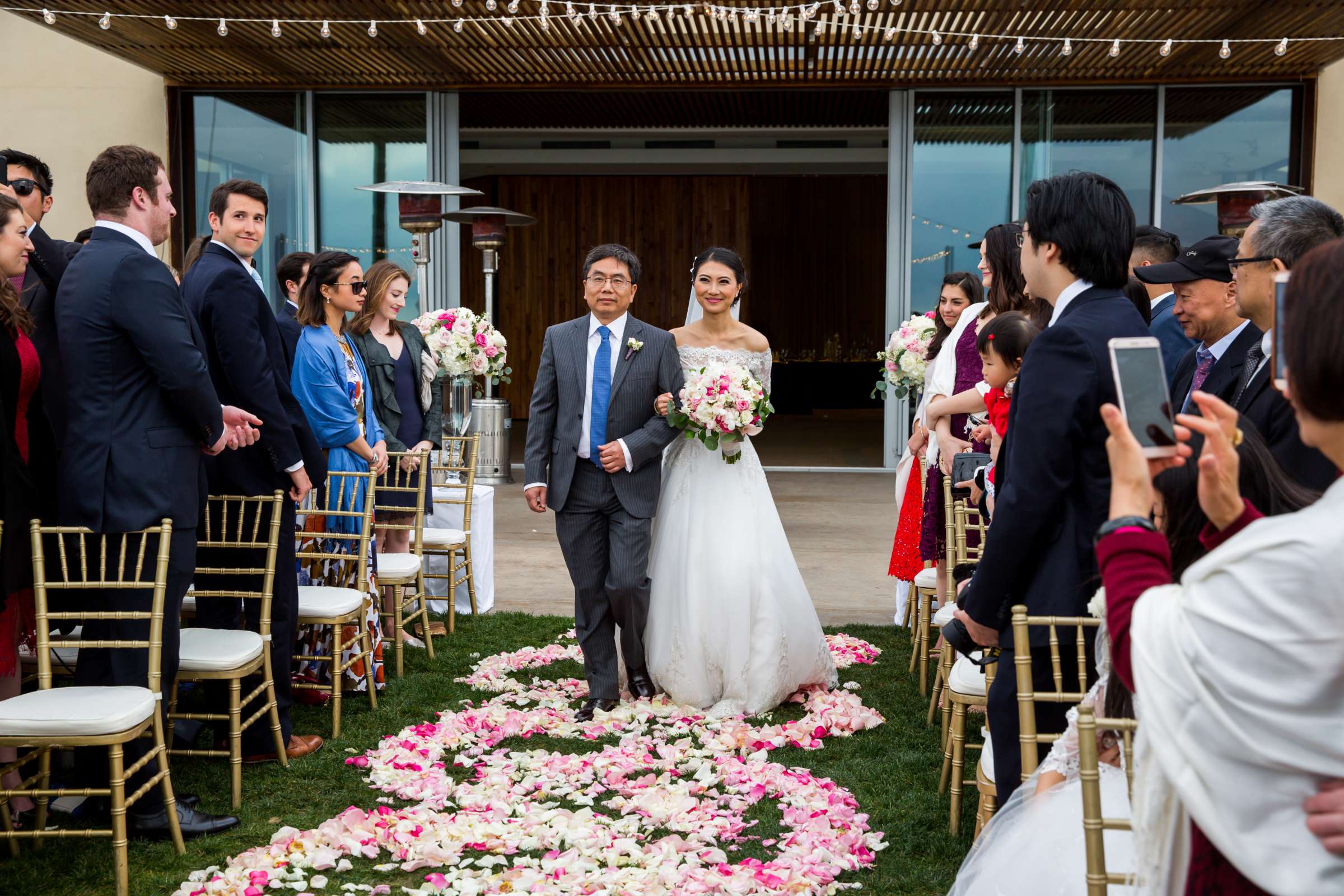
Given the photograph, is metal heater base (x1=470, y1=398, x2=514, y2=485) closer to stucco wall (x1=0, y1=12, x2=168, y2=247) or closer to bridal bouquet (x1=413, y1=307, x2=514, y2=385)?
bridal bouquet (x1=413, y1=307, x2=514, y2=385)

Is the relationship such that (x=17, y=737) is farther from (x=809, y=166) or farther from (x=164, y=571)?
(x=809, y=166)

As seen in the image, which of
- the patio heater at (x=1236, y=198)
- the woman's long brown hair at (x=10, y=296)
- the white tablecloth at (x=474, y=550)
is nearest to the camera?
the woman's long brown hair at (x=10, y=296)

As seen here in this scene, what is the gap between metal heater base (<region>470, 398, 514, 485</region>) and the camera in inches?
456

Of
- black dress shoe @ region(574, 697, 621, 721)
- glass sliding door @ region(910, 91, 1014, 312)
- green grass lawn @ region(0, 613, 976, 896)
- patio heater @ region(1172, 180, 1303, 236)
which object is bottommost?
green grass lawn @ region(0, 613, 976, 896)

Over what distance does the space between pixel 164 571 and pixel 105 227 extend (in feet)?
3.62

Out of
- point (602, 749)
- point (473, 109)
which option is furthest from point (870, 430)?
point (602, 749)

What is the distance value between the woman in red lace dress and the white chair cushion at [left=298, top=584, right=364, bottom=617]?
1045 mm

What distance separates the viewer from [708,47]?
10.6m

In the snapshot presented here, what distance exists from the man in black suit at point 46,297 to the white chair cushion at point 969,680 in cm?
287

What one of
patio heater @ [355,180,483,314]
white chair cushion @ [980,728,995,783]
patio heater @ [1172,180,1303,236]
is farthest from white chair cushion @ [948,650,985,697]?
patio heater @ [355,180,483,314]

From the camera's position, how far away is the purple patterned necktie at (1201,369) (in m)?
3.60

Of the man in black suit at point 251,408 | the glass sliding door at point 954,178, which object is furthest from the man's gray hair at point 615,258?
the glass sliding door at point 954,178

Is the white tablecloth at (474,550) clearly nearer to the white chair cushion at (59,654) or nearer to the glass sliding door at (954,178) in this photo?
the white chair cushion at (59,654)

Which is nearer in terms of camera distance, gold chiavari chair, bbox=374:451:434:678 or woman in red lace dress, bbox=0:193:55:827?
woman in red lace dress, bbox=0:193:55:827
